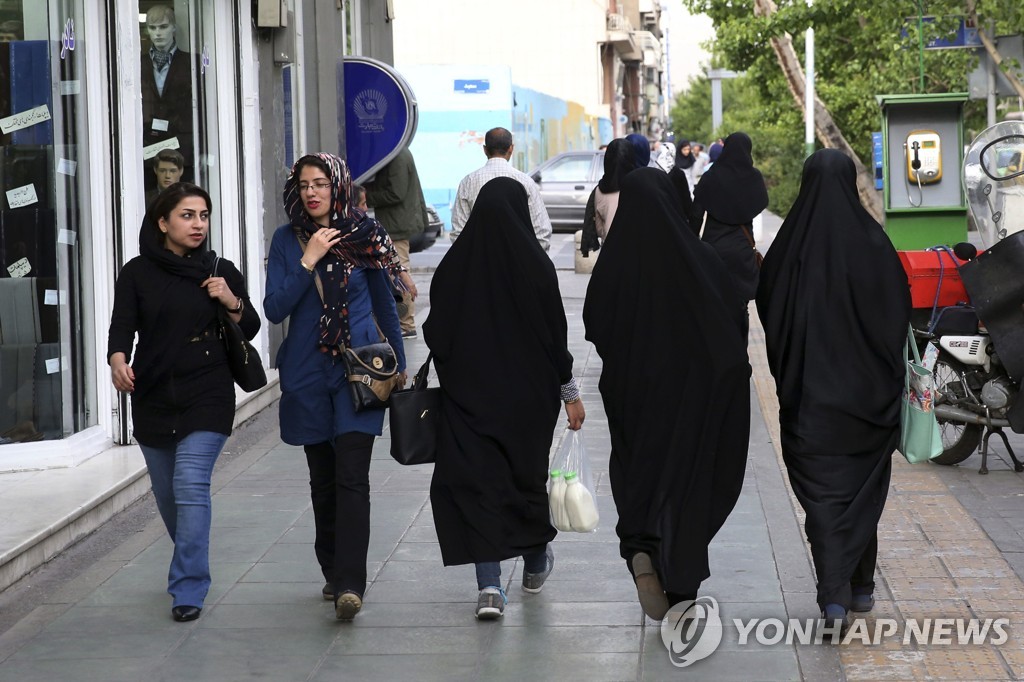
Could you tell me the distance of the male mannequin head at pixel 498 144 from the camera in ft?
34.8

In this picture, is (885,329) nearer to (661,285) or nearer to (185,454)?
(661,285)

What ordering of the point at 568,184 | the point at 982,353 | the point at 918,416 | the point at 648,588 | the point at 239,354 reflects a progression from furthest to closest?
1. the point at 568,184
2. the point at 982,353
3. the point at 239,354
4. the point at 918,416
5. the point at 648,588

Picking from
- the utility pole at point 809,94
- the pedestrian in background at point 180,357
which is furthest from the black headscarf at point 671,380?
the utility pole at point 809,94

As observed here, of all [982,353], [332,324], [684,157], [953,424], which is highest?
[684,157]

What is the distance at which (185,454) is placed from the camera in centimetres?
545

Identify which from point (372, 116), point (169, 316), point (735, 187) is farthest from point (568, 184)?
point (169, 316)

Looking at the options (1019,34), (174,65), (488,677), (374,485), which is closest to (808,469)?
(488,677)

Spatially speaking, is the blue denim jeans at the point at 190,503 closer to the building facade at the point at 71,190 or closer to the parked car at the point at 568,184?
the building facade at the point at 71,190

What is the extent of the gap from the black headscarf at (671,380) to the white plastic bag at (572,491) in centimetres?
22

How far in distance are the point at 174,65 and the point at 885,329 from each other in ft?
19.1

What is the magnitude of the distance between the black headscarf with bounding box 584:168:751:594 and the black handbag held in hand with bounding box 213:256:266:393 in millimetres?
1328

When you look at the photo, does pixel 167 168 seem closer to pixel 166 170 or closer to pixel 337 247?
pixel 166 170

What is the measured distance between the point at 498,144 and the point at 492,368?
557 centimetres

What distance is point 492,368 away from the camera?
5238 millimetres
